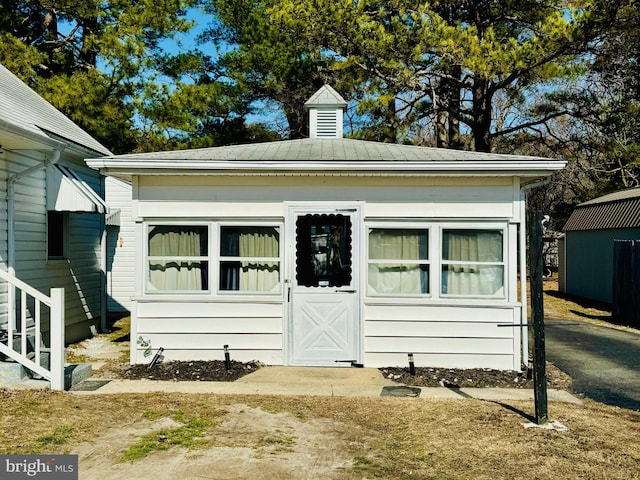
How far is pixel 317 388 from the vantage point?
25.3 ft

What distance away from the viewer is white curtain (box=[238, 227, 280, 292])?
9.05 metres

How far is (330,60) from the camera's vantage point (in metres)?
19.5

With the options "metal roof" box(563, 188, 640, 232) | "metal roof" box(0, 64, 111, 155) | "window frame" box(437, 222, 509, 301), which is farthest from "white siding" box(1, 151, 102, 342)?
"metal roof" box(563, 188, 640, 232)

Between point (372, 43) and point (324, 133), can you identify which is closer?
point (324, 133)

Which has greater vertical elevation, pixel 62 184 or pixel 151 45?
pixel 151 45

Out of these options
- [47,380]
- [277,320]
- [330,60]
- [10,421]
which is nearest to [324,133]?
[277,320]

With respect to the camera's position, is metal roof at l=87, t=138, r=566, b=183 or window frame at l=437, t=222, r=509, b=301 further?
window frame at l=437, t=222, r=509, b=301

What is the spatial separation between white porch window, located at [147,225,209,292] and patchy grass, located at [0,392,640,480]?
2.17m

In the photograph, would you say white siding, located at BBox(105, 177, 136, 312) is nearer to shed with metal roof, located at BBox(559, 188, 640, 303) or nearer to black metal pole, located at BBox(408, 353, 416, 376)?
black metal pole, located at BBox(408, 353, 416, 376)

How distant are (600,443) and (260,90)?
17.2m

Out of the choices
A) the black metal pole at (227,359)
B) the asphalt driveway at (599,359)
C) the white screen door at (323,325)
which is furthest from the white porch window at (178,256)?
the asphalt driveway at (599,359)

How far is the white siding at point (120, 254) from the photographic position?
16062 mm

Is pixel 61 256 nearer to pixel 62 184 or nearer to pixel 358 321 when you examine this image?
pixel 62 184

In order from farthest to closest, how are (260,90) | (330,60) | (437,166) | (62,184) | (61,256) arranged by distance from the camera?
(260,90) → (330,60) → (61,256) → (62,184) → (437,166)
